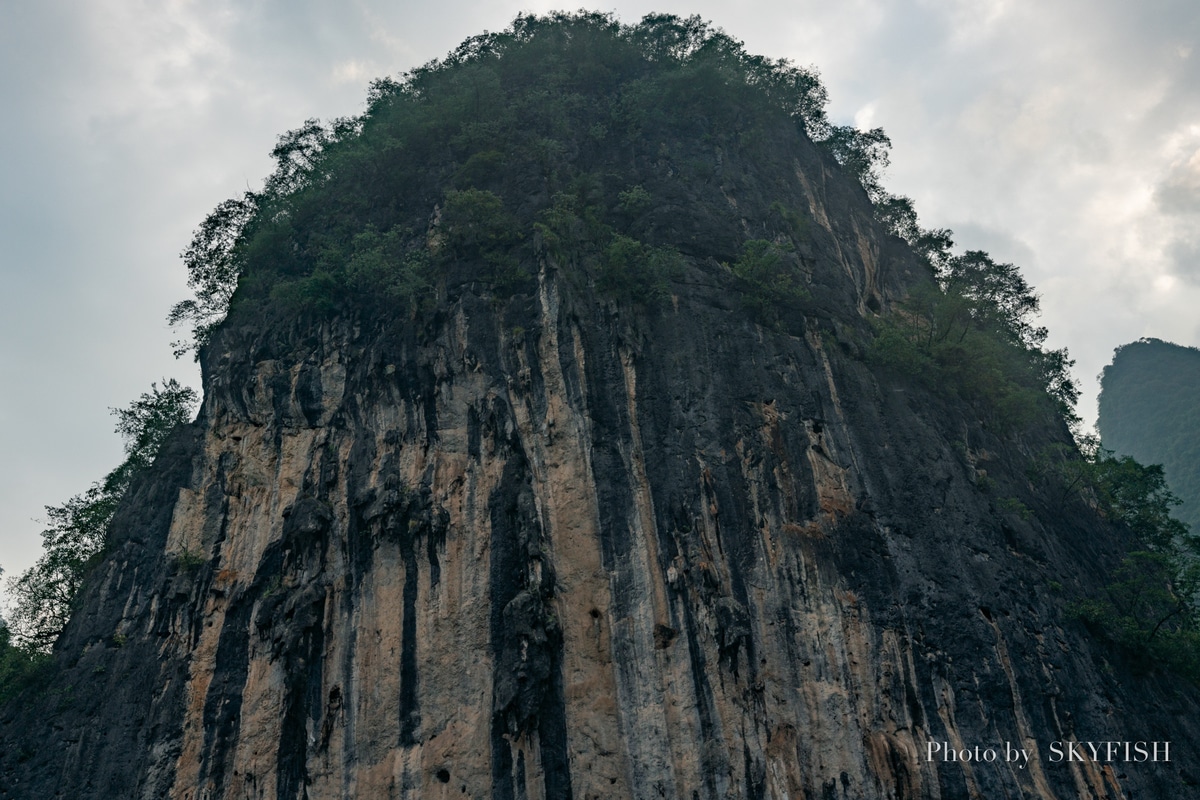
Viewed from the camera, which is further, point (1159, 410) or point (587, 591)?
point (1159, 410)

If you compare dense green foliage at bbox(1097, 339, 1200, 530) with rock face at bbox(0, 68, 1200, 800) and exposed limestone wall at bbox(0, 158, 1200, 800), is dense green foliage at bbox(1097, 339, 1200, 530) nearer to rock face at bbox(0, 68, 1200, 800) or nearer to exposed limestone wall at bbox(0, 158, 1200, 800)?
rock face at bbox(0, 68, 1200, 800)

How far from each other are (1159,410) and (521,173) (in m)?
47.3

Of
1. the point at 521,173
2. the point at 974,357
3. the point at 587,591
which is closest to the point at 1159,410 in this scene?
the point at 974,357

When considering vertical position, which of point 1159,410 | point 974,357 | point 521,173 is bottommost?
point 974,357

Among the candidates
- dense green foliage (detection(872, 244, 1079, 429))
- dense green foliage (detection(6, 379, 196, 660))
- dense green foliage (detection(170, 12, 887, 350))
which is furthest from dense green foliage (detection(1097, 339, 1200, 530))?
dense green foliage (detection(6, 379, 196, 660))

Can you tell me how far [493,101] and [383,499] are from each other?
12032mm

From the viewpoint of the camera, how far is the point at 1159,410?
5153 cm

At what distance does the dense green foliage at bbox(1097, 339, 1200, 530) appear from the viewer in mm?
43844

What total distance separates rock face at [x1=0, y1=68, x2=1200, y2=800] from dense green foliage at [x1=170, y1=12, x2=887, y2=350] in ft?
3.70

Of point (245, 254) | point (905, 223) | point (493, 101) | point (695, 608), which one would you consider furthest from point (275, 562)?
point (905, 223)

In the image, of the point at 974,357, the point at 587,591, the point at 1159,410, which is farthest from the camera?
the point at 1159,410

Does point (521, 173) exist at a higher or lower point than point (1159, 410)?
lower

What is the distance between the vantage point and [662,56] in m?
26.3

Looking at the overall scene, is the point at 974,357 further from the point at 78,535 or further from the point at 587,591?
the point at 78,535
